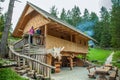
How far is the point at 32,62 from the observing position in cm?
1631

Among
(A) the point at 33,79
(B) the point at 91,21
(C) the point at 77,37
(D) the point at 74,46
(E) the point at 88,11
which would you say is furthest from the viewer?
(E) the point at 88,11

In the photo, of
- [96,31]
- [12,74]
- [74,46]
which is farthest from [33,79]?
[96,31]

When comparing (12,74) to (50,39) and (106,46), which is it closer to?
(50,39)

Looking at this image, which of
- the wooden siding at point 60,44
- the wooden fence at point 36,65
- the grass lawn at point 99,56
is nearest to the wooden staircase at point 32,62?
the wooden fence at point 36,65

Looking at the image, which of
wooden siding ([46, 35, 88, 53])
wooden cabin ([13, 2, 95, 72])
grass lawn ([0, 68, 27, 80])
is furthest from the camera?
wooden siding ([46, 35, 88, 53])

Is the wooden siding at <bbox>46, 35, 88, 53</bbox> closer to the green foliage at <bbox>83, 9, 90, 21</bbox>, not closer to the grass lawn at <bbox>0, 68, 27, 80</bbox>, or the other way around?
the grass lawn at <bbox>0, 68, 27, 80</bbox>

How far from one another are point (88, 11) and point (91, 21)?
489 inches

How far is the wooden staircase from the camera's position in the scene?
49.1 ft

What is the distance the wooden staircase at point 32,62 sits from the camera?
49.1 feet

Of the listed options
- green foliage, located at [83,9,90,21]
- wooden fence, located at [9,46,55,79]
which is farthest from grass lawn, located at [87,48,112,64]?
green foliage, located at [83,9,90,21]

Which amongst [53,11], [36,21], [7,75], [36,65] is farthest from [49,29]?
[53,11]

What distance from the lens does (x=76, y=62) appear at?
99.6 feet

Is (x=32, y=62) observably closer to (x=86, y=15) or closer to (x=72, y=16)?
(x=72, y=16)

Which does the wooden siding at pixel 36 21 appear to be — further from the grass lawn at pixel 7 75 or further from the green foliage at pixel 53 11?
the green foliage at pixel 53 11
